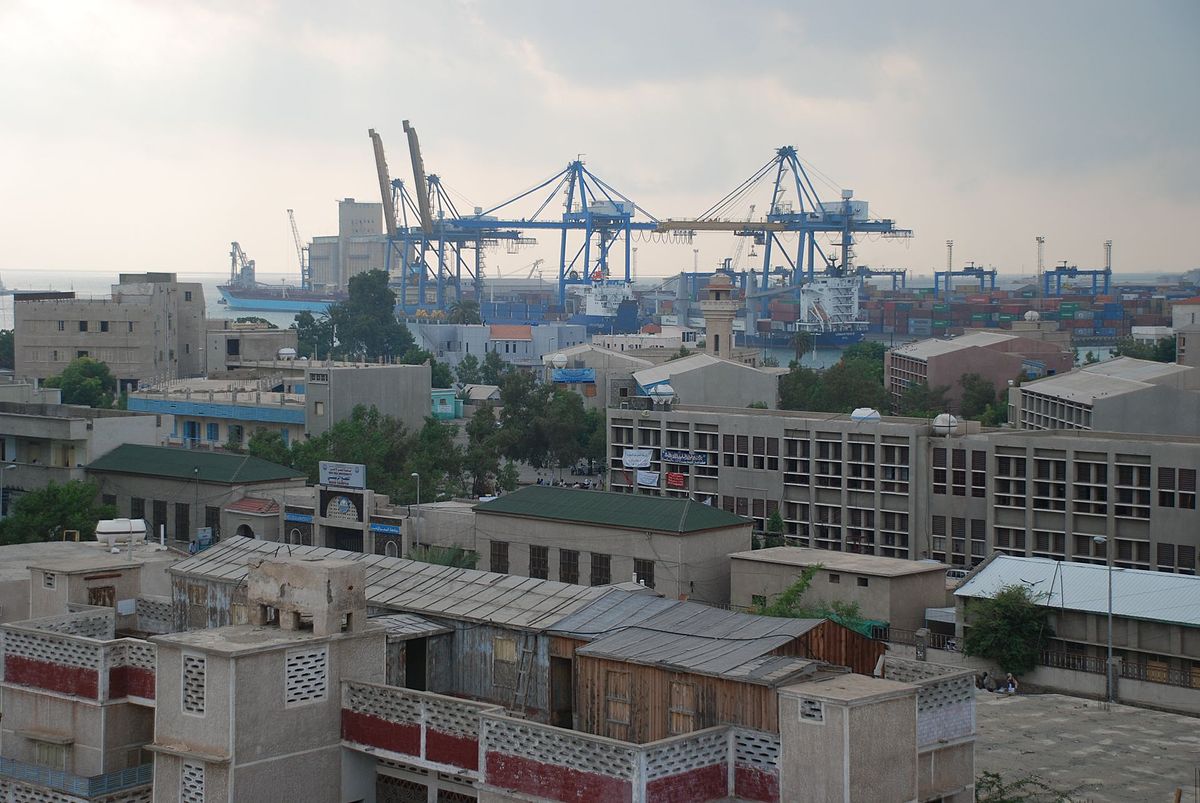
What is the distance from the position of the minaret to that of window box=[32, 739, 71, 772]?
4841 centimetres

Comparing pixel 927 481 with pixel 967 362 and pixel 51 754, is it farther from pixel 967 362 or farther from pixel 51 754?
pixel 967 362

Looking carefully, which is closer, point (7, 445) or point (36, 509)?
point (36, 509)

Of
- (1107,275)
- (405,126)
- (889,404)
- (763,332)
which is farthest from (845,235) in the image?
(889,404)

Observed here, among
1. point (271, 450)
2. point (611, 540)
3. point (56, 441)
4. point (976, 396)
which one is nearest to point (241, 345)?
point (271, 450)

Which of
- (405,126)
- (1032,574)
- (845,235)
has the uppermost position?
(405,126)

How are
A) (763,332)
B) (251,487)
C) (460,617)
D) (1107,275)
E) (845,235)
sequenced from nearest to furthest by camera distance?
1. (460,617)
2. (251,487)
3. (845,235)
4. (763,332)
5. (1107,275)

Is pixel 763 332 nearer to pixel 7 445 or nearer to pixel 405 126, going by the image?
pixel 405 126

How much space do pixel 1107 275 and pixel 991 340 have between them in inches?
4562

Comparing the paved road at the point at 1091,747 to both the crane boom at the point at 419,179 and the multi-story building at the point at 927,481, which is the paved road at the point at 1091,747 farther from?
the crane boom at the point at 419,179

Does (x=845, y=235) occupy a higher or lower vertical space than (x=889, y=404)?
higher

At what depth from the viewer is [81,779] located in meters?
14.6

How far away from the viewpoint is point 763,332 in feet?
475

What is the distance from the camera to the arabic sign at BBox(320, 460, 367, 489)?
29781mm

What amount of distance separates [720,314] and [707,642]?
166 feet
